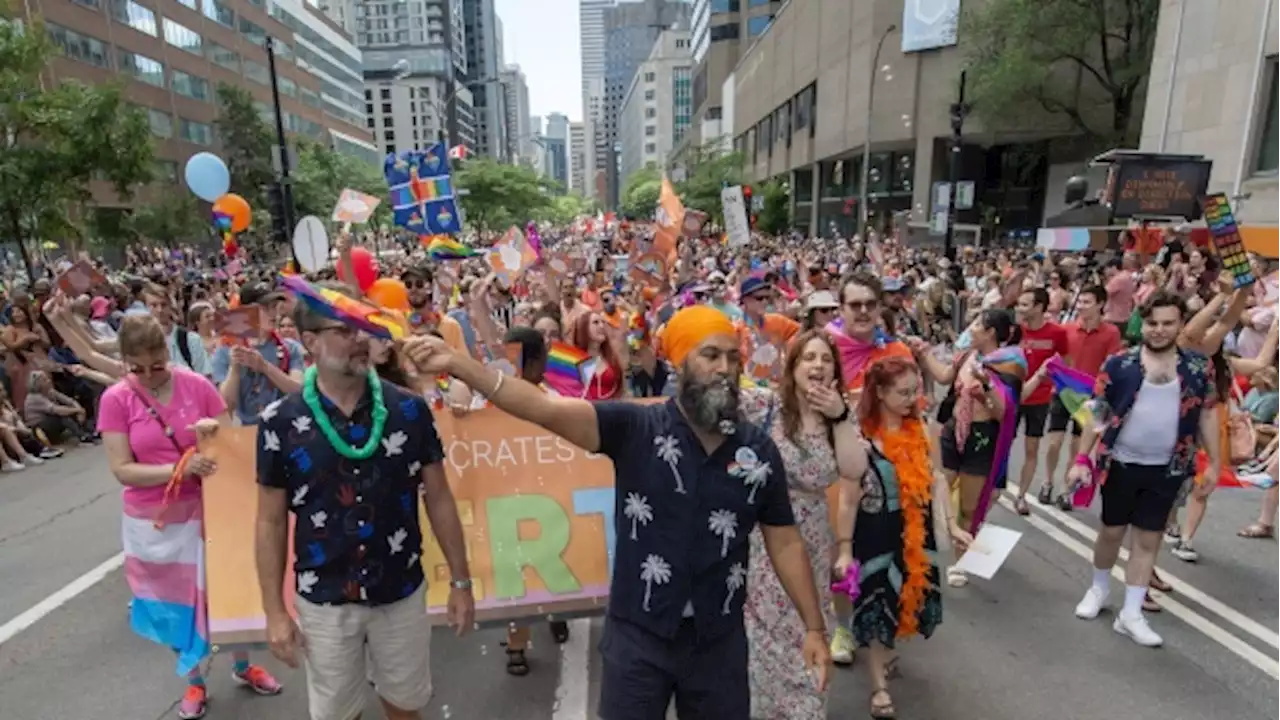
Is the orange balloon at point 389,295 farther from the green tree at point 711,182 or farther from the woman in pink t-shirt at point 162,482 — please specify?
the green tree at point 711,182

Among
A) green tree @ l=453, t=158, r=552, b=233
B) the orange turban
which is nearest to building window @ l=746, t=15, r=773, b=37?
green tree @ l=453, t=158, r=552, b=233

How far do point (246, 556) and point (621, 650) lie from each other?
7.32ft

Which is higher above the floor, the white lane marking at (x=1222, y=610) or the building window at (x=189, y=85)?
the building window at (x=189, y=85)

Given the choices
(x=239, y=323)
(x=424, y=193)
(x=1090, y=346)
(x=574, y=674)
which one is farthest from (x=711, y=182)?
(x=574, y=674)

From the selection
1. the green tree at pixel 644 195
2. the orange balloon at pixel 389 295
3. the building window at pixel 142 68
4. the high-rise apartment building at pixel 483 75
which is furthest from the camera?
the high-rise apartment building at pixel 483 75

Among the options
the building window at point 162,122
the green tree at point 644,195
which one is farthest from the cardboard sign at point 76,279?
the green tree at point 644,195

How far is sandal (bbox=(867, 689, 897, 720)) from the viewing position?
3492 mm

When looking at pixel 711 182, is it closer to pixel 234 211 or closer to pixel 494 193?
pixel 494 193

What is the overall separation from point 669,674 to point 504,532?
5.44 ft

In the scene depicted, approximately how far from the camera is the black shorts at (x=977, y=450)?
4.62 metres

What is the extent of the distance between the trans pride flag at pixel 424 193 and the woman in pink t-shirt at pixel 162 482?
730 centimetres

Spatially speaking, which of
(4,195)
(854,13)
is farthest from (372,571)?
(854,13)

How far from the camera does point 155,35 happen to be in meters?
45.7

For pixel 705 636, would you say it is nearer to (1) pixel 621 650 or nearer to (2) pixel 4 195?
(1) pixel 621 650
